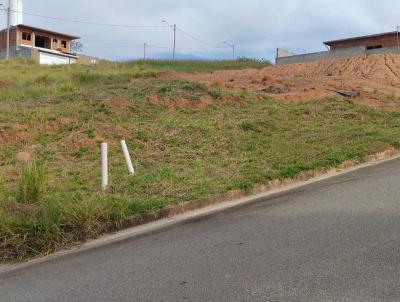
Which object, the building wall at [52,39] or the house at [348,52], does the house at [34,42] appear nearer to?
the building wall at [52,39]

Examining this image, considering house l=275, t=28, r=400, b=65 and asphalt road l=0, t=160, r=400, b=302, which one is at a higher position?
house l=275, t=28, r=400, b=65

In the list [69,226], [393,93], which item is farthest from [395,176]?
[393,93]

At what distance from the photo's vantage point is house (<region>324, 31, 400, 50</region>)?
44562 mm

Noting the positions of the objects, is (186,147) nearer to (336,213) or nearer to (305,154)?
(305,154)

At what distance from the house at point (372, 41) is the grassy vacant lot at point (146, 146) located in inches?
1229

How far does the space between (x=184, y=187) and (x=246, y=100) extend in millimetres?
10206

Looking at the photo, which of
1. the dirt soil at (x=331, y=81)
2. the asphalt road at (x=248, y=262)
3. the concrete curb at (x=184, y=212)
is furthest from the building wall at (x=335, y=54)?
the asphalt road at (x=248, y=262)

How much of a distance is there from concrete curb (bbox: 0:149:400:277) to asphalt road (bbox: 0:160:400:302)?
0.18 metres

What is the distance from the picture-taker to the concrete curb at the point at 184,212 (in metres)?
5.86

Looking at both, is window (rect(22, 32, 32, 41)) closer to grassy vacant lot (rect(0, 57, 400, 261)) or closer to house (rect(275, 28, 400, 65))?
house (rect(275, 28, 400, 65))

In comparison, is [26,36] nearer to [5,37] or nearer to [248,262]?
[5,37]

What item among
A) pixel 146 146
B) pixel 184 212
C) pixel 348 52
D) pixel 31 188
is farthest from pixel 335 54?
pixel 31 188

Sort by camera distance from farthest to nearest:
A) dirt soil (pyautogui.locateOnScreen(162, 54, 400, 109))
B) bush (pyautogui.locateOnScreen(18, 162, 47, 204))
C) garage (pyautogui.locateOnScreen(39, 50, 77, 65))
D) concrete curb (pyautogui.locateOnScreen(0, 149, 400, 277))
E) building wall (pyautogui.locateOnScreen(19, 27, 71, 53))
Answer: building wall (pyautogui.locateOnScreen(19, 27, 71, 53)) < garage (pyautogui.locateOnScreen(39, 50, 77, 65)) < dirt soil (pyautogui.locateOnScreen(162, 54, 400, 109)) < bush (pyautogui.locateOnScreen(18, 162, 47, 204)) < concrete curb (pyautogui.locateOnScreen(0, 149, 400, 277))

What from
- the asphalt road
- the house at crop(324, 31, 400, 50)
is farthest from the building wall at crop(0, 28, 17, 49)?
the asphalt road
